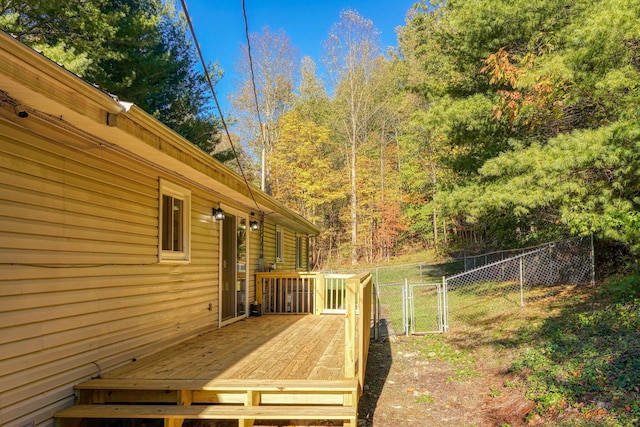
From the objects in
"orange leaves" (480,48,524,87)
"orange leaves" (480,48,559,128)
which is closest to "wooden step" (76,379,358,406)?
"orange leaves" (480,48,559,128)

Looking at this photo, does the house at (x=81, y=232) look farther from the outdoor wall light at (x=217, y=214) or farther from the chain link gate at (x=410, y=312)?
the chain link gate at (x=410, y=312)

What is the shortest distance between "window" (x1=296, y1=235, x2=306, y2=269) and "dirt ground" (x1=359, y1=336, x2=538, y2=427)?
30.2 feet

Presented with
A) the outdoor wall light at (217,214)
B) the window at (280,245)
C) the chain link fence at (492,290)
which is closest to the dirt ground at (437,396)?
the chain link fence at (492,290)

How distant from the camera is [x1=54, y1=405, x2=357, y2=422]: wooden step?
329cm

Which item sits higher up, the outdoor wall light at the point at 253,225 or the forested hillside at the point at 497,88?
the forested hillside at the point at 497,88

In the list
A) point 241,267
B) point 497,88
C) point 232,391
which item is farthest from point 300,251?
point 232,391

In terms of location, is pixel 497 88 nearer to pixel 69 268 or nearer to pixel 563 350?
pixel 563 350

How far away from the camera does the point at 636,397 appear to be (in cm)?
371

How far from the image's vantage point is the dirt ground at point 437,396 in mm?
4246

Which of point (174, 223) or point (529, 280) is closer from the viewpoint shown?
point (174, 223)

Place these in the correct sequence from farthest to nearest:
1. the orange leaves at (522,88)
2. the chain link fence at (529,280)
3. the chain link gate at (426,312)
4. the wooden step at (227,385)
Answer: the chain link fence at (529,280) → the chain link gate at (426,312) → the orange leaves at (522,88) → the wooden step at (227,385)

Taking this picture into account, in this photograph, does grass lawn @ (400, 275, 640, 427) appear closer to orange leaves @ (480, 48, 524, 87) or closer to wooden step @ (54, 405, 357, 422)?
wooden step @ (54, 405, 357, 422)

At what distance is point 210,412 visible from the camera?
3.36 m

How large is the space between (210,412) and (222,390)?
225mm
